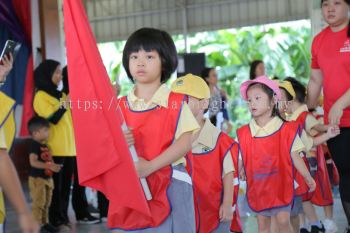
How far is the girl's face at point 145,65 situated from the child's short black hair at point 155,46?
2 cm

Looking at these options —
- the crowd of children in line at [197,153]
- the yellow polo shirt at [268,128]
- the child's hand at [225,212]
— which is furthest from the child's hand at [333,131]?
the child's hand at [225,212]

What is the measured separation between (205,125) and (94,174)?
1.39m

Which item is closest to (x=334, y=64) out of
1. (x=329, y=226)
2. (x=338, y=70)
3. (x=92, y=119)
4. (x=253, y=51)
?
(x=338, y=70)

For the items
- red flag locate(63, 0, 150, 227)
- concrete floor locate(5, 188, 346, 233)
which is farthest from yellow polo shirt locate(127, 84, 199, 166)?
concrete floor locate(5, 188, 346, 233)

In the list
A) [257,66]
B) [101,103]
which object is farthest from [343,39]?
[257,66]

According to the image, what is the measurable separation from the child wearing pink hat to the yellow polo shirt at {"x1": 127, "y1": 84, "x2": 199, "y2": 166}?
1405mm

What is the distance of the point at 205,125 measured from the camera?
3.58m

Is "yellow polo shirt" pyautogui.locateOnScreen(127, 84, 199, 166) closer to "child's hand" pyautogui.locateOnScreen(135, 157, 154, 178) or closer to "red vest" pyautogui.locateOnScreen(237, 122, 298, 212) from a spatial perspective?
"child's hand" pyautogui.locateOnScreen(135, 157, 154, 178)

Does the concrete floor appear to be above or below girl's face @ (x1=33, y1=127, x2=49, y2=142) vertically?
below

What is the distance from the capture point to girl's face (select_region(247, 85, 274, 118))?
3936 mm

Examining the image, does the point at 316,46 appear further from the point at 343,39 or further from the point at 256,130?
the point at 256,130

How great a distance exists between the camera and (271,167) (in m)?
3.88

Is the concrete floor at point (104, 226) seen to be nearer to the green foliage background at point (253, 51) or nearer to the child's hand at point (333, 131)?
the child's hand at point (333, 131)

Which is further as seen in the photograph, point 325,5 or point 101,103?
point 325,5
